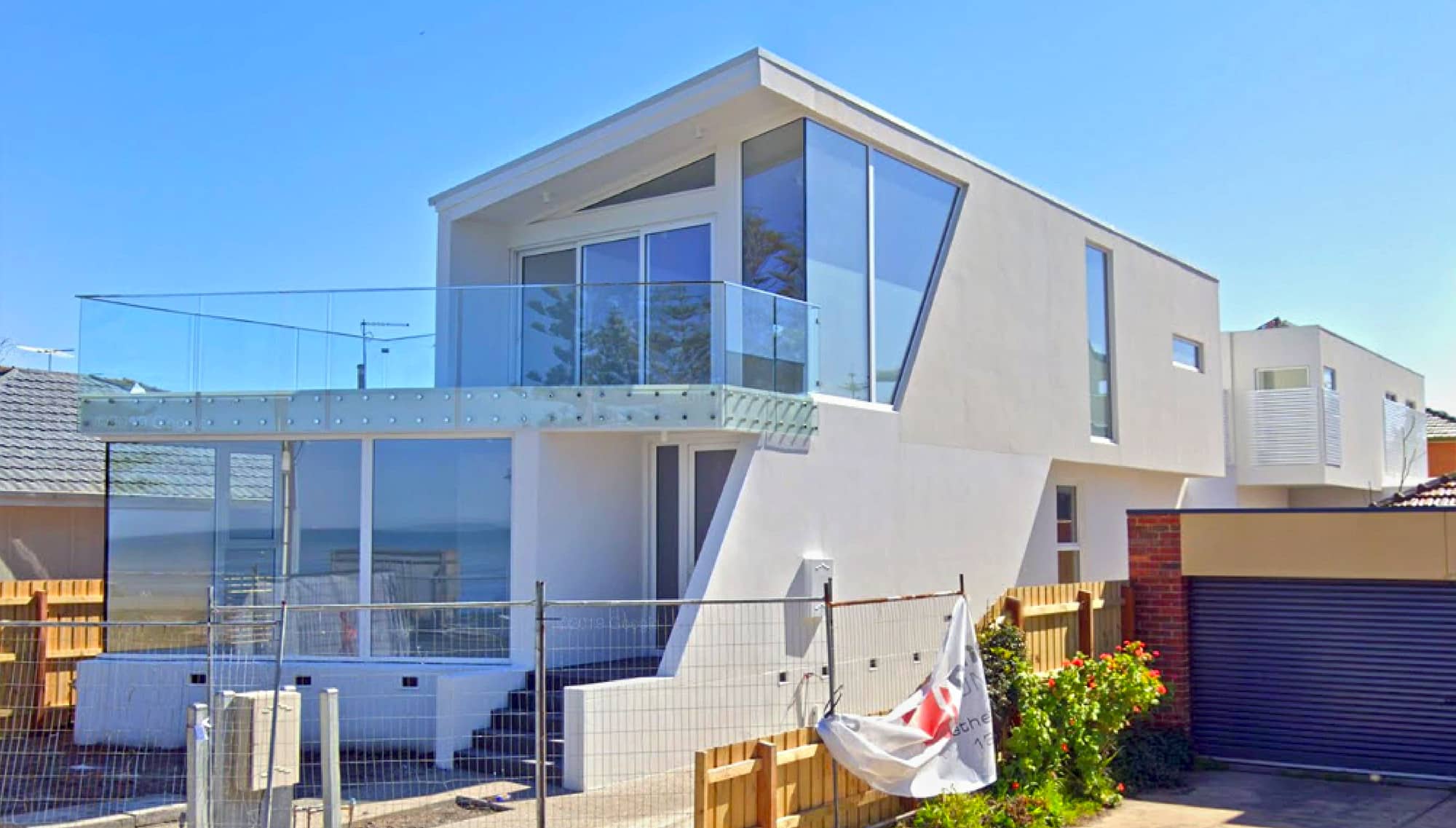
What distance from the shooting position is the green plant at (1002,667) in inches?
458

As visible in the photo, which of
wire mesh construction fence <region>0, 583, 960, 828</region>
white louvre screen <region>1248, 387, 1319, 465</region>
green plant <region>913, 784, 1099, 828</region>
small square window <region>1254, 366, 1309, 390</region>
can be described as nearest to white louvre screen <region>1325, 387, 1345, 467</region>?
white louvre screen <region>1248, 387, 1319, 465</region>

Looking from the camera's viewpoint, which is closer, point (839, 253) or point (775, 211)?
point (775, 211)

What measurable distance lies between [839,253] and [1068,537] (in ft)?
23.4

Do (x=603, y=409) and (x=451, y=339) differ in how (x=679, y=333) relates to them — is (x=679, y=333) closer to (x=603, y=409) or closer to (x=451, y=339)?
(x=603, y=409)

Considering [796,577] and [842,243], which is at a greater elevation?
[842,243]

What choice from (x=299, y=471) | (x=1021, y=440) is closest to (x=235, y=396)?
(x=299, y=471)

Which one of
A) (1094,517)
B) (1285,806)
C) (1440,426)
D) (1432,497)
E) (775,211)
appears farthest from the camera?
(1440,426)

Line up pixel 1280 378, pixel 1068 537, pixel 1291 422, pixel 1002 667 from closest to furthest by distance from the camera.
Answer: pixel 1002 667
pixel 1068 537
pixel 1291 422
pixel 1280 378

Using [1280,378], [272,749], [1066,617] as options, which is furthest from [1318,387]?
[272,749]

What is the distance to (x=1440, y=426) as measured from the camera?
4003 centimetres

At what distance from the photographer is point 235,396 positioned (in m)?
13.8

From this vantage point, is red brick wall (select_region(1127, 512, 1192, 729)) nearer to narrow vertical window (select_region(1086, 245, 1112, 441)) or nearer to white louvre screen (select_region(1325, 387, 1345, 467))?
narrow vertical window (select_region(1086, 245, 1112, 441))

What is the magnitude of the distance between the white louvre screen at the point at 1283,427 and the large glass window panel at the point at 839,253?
14.3m

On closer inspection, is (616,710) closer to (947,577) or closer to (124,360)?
(947,577)
